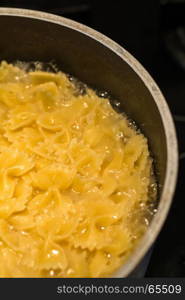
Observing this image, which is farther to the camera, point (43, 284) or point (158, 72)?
point (158, 72)

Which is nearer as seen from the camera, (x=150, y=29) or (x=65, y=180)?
(x=65, y=180)

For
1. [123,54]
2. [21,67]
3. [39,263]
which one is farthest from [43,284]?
[21,67]

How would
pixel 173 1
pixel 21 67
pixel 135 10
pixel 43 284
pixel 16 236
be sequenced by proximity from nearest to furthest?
pixel 43 284 < pixel 16 236 < pixel 21 67 < pixel 135 10 < pixel 173 1

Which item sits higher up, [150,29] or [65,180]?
[150,29]

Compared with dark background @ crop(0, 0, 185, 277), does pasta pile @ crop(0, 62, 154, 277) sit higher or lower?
lower

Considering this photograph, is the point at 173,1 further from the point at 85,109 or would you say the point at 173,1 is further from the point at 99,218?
the point at 99,218

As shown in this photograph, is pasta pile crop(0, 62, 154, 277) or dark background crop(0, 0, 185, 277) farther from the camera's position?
dark background crop(0, 0, 185, 277)
